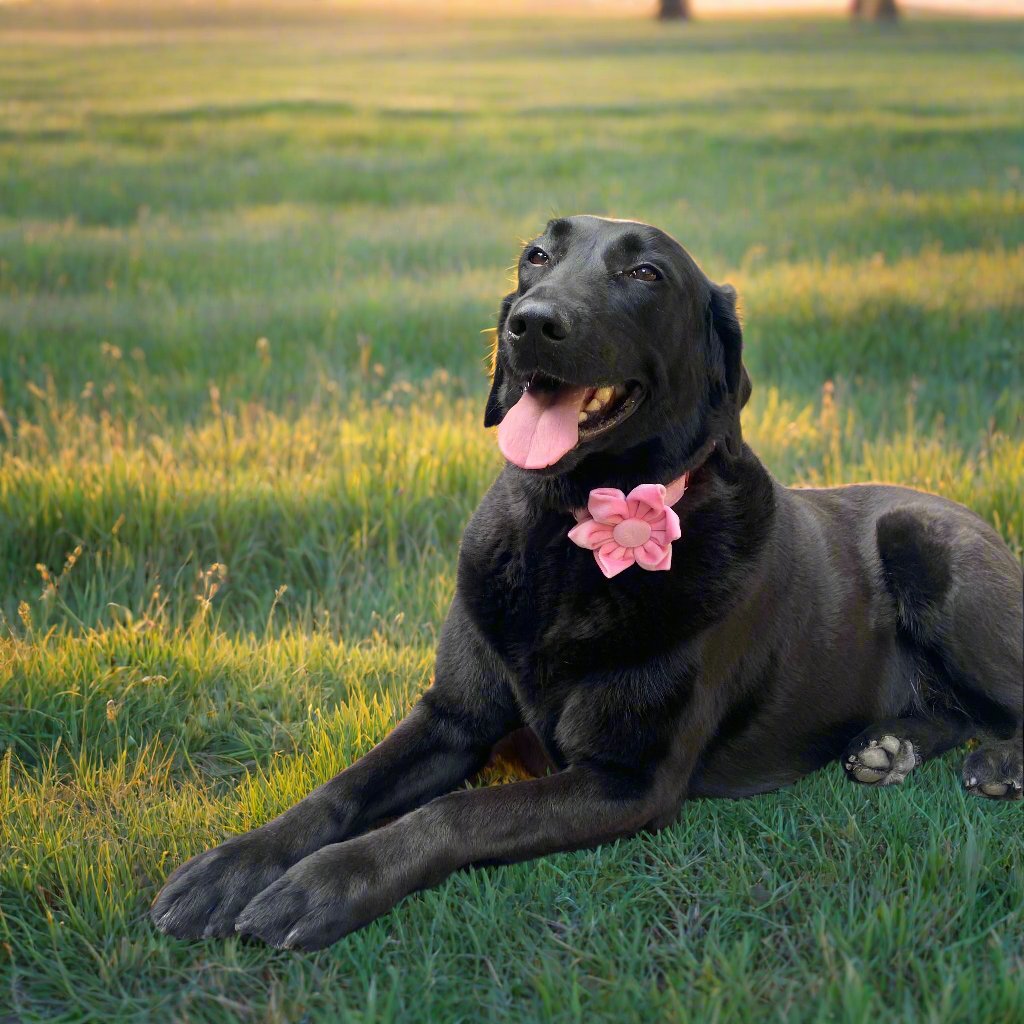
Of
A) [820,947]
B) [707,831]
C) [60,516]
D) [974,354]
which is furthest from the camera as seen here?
[974,354]

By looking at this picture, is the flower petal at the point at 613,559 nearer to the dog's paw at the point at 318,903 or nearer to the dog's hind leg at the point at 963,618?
the dog's paw at the point at 318,903

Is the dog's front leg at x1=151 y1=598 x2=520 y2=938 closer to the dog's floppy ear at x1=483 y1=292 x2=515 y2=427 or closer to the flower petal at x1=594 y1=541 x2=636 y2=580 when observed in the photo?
the flower petal at x1=594 y1=541 x2=636 y2=580

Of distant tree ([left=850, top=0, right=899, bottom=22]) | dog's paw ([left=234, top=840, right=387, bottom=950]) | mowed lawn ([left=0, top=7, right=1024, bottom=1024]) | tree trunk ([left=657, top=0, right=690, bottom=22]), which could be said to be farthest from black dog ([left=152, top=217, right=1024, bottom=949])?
tree trunk ([left=657, top=0, right=690, bottom=22])

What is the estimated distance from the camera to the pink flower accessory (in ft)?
10.1

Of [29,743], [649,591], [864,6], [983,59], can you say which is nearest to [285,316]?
[29,743]

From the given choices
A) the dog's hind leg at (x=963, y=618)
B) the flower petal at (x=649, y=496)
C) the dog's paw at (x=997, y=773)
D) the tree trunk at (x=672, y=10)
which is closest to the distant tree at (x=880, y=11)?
the tree trunk at (x=672, y=10)

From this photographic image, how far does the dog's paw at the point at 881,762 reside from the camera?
3422 mm

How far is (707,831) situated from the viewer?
315 centimetres

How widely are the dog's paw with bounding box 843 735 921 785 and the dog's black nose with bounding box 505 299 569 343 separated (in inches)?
59.8

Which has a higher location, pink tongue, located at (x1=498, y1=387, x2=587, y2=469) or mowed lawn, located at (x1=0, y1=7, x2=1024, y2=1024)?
pink tongue, located at (x1=498, y1=387, x2=587, y2=469)

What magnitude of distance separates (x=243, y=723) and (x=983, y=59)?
30.2m

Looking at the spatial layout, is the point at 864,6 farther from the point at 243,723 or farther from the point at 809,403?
the point at 243,723

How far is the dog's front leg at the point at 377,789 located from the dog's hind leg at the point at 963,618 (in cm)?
134

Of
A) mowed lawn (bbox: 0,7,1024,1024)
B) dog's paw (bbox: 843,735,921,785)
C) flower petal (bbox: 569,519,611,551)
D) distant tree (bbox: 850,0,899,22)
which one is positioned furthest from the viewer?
distant tree (bbox: 850,0,899,22)
